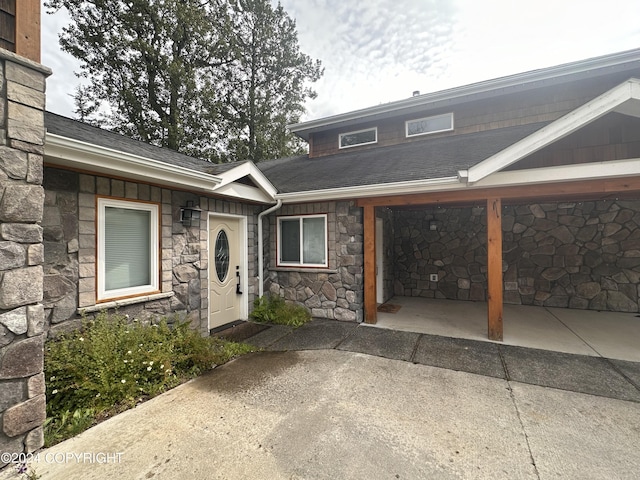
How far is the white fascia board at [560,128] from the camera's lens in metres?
3.41

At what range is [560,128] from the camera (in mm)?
3662

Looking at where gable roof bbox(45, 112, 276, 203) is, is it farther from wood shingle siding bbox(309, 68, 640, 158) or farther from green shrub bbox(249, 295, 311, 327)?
wood shingle siding bbox(309, 68, 640, 158)

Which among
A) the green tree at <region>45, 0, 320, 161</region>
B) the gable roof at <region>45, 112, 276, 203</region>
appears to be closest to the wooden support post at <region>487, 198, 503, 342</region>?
the gable roof at <region>45, 112, 276, 203</region>

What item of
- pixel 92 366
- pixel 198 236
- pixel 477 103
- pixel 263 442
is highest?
pixel 477 103

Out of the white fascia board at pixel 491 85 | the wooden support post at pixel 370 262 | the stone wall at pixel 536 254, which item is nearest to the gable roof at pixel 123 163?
the wooden support post at pixel 370 262

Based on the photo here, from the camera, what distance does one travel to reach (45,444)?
2.29 metres

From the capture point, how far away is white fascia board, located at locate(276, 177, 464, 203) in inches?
179

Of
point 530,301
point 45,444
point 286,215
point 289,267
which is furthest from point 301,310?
point 530,301

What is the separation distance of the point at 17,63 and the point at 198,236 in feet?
9.76

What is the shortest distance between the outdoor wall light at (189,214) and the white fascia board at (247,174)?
1.78 ft

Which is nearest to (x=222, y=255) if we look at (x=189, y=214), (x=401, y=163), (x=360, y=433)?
(x=189, y=214)

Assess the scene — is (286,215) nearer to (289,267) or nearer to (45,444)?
(289,267)

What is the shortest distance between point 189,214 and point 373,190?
10.6 feet

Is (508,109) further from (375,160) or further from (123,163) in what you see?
(123,163)
